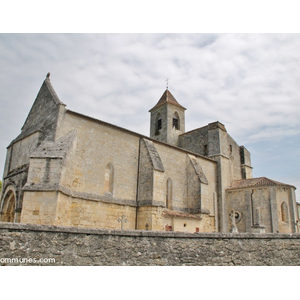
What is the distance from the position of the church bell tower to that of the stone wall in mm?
22054

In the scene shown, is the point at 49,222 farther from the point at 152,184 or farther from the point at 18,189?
the point at 152,184

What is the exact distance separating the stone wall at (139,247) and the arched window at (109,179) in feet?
31.5

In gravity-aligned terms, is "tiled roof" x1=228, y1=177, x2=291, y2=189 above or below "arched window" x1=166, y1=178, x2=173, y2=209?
above

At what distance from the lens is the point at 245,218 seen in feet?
75.9

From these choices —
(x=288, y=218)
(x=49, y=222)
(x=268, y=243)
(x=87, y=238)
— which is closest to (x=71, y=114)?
(x=49, y=222)

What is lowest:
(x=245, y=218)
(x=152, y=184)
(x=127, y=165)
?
(x=245, y=218)

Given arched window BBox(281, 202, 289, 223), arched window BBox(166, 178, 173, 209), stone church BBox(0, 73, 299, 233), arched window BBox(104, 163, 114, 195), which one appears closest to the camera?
stone church BBox(0, 73, 299, 233)

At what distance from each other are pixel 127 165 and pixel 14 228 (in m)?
11.9

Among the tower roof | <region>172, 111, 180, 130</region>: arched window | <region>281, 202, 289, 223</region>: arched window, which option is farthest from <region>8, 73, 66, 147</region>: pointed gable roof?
<region>281, 202, 289, 223</region>: arched window

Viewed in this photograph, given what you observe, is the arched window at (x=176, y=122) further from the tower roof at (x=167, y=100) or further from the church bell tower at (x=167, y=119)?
the tower roof at (x=167, y=100)

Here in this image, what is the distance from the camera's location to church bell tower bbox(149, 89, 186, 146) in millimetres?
30156

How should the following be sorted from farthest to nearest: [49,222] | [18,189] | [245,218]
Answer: [245,218] < [18,189] < [49,222]

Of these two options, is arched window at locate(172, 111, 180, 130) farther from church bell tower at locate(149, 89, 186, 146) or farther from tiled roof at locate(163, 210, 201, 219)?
tiled roof at locate(163, 210, 201, 219)

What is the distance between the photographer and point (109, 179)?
16500 millimetres
